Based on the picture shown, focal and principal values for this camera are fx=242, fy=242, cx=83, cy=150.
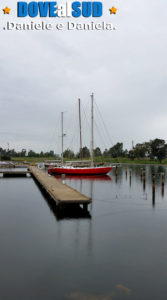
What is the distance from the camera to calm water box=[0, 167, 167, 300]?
9.23m

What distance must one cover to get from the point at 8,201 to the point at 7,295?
19.6 metres

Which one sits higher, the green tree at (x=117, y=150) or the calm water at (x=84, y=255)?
the green tree at (x=117, y=150)

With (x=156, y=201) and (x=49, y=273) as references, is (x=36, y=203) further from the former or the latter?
(x=49, y=273)

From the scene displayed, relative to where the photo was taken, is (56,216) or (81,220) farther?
(56,216)

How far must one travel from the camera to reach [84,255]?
1238cm

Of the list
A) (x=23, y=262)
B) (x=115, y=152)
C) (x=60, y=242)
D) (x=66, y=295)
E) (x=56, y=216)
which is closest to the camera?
(x=66, y=295)

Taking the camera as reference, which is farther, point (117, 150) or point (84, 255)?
point (117, 150)

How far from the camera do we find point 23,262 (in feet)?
37.6

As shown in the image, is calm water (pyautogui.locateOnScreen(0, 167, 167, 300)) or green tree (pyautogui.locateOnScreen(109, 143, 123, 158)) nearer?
calm water (pyautogui.locateOnScreen(0, 167, 167, 300))

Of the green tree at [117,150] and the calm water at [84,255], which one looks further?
the green tree at [117,150]

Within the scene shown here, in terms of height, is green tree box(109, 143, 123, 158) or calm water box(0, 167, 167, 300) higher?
green tree box(109, 143, 123, 158)

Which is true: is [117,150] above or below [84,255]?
above

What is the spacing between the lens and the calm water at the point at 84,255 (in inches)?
363

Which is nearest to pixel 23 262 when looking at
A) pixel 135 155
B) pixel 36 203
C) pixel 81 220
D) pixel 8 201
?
pixel 81 220
